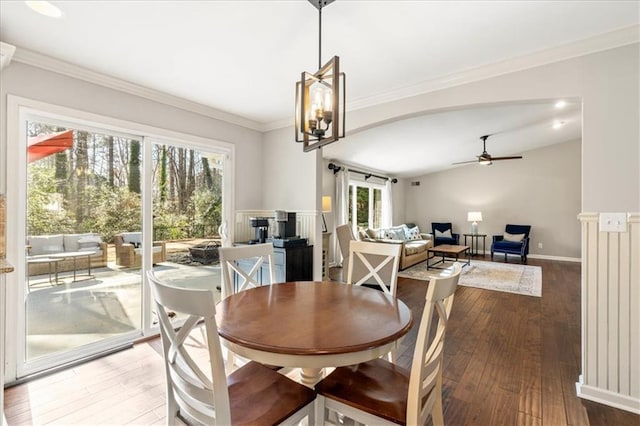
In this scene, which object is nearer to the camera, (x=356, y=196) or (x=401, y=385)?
(x=401, y=385)

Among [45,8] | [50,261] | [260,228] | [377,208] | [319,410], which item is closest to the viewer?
[319,410]

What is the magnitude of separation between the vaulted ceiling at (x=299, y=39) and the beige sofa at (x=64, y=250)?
141 centimetres

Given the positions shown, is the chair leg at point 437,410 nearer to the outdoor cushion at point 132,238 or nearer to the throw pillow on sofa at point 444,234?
the outdoor cushion at point 132,238

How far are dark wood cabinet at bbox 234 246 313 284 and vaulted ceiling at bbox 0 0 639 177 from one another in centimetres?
171

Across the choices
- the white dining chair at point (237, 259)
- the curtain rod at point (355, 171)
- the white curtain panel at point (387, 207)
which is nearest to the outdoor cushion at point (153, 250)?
the white dining chair at point (237, 259)

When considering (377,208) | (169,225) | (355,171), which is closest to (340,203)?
(355,171)

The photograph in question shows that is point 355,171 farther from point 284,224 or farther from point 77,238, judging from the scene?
point 77,238

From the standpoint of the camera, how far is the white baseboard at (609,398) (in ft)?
6.36

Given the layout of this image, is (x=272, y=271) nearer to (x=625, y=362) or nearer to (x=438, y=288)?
(x=438, y=288)

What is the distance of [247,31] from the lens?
201 centimetres

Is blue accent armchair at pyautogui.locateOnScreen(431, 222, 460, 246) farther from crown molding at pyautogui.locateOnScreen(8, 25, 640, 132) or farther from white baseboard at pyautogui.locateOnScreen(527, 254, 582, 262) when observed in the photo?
crown molding at pyautogui.locateOnScreen(8, 25, 640, 132)

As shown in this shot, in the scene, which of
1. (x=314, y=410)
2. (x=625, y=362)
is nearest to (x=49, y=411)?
(x=314, y=410)

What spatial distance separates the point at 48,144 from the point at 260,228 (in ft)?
6.89

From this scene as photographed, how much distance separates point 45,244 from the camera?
8.03 feet
